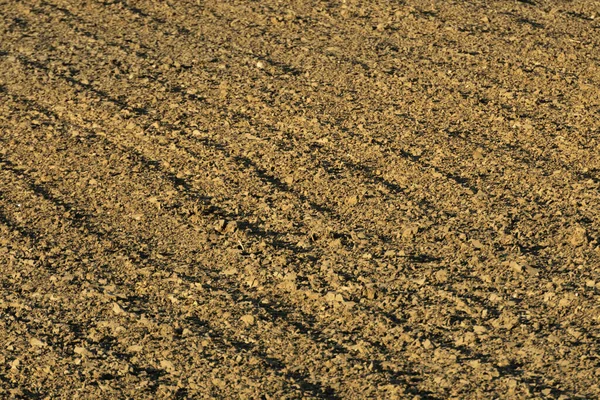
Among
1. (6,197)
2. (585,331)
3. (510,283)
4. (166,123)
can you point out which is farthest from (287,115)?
(585,331)

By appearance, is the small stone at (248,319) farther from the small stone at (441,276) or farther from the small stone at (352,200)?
the small stone at (352,200)

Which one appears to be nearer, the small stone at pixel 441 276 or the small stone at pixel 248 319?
the small stone at pixel 248 319

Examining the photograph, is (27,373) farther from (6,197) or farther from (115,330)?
(6,197)

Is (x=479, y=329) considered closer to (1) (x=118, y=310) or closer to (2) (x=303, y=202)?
(2) (x=303, y=202)

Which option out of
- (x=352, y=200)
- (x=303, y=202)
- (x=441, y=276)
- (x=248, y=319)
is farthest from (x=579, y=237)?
(x=248, y=319)

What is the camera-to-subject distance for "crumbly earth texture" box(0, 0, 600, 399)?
14.8 feet

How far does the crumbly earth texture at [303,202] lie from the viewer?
4500mm

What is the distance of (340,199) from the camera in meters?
5.79

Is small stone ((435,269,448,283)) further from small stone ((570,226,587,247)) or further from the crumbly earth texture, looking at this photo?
small stone ((570,226,587,247))

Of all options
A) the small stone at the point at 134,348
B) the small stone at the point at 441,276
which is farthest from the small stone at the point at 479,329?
the small stone at the point at 134,348

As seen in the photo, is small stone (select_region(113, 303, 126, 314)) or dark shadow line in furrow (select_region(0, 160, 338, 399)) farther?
small stone (select_region(113, 303, 126, 314))

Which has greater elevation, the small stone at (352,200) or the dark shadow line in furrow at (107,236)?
the small stone at (352,200)

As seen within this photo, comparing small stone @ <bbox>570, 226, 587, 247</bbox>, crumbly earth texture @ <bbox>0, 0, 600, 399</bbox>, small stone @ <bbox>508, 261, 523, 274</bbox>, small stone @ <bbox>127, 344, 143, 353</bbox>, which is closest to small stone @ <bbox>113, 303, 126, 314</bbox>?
crumbly earth texture @ <bbox>0, 0, 600, 399</bbox>

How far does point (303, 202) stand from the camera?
5766mm
